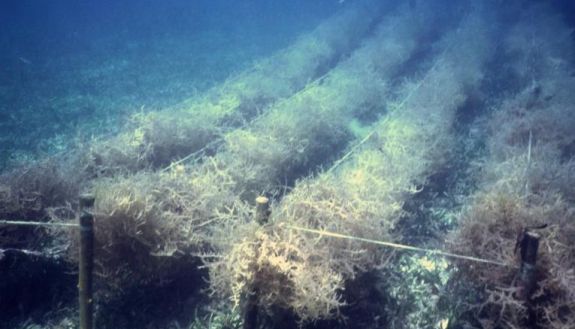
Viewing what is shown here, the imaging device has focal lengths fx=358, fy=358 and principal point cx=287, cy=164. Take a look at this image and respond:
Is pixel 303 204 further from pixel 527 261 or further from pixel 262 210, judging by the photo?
pixel 527 261

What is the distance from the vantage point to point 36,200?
5.50 metres

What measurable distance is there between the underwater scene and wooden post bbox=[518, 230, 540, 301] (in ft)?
0.05

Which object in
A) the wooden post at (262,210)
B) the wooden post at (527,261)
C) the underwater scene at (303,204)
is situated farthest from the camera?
the underwater scene at (303,204)

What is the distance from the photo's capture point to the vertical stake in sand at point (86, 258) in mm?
3744

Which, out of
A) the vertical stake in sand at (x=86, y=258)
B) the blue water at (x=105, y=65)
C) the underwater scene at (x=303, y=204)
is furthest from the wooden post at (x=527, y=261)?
the blue water at (x=105, y=65)

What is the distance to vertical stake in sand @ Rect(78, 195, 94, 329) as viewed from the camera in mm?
3744

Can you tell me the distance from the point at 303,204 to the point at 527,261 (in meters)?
2.75

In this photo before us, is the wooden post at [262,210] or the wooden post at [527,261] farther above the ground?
the wooden post at [262,210]

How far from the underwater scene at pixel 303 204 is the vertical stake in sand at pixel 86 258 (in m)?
0.02

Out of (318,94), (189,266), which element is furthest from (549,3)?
(189,266)

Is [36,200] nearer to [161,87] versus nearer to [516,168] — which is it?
[516,168]

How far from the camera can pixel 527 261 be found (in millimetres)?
3643

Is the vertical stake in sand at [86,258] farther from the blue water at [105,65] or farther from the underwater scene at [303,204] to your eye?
the blue water at [105,65]

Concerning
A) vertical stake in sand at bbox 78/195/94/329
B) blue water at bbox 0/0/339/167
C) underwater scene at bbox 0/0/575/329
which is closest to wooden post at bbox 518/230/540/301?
underwater scene at bbox 0/0/575/329
